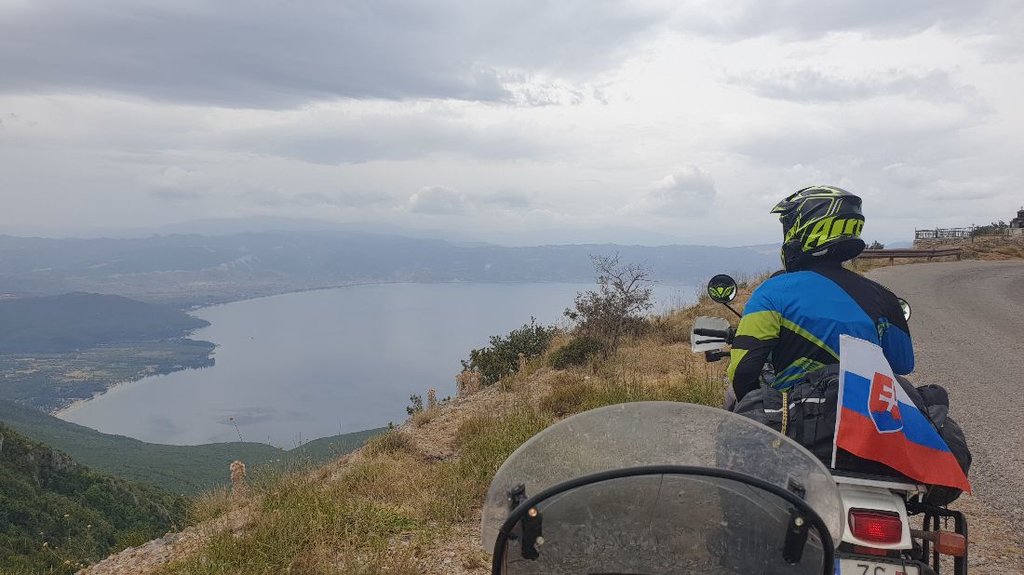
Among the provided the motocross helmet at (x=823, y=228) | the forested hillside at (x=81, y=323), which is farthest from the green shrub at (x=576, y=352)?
the forested hillside at (x=81, y=323)

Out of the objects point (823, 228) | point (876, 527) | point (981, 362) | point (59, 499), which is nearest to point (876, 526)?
point (876, 527)

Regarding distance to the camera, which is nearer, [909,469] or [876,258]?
[909,469]

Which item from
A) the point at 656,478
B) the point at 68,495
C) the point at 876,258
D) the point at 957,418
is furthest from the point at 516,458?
the point at 876,258

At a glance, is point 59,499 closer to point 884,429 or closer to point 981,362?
point 981,362

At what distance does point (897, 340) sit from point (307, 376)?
445ft

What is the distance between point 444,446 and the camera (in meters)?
6.77

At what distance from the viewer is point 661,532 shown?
1.64 metres

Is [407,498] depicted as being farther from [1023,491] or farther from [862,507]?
[1023,491]

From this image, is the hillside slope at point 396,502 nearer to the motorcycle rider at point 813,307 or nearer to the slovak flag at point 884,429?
the motorcycle rider at point 813,307

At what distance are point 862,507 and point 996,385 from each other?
7.29 meters

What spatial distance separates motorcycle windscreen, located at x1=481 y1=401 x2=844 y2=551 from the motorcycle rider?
896 mm

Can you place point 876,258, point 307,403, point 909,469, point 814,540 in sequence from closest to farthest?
1. point 814,540
2. point 909,469
3. point 876,258
4. point 307,403

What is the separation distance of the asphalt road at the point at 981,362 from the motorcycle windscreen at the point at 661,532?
411 cm

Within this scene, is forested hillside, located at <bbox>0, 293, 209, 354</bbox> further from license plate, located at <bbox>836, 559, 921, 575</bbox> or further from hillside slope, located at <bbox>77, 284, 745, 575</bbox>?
license plate, located at <bbox>836, 559, 921, 575</bbox>
